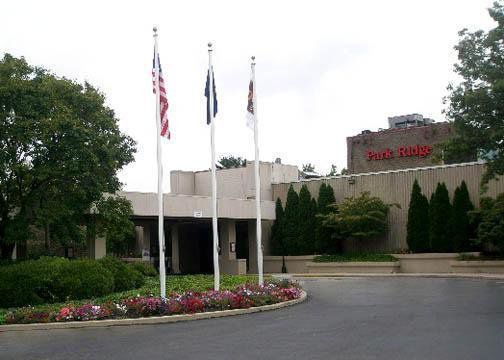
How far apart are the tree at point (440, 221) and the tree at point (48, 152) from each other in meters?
19.6

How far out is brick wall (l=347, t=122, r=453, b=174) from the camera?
54375 mm

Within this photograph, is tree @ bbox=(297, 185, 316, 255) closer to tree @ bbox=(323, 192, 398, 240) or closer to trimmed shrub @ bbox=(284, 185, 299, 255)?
trimmed shrub @ bbox=(284, 185, 299, 255)

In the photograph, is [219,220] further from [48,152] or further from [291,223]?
[48,152]

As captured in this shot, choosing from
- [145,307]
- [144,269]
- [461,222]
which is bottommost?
[145,307]

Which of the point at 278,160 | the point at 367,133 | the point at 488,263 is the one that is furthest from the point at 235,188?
the point at 488,263

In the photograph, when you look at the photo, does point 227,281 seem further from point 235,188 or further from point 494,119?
point 235,188

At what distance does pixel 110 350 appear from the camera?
1288cm

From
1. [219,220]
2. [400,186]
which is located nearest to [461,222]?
[400,186]

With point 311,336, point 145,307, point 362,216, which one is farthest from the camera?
point 362,216

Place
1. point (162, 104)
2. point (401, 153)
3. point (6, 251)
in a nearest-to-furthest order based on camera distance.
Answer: point (162, 104) → point (6, 251) → point (401, 153)

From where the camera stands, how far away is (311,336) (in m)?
13.8

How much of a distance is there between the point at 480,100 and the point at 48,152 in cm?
1701

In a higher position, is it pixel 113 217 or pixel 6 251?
pixel 113 217

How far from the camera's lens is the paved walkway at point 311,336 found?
1182cm
